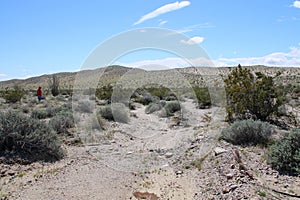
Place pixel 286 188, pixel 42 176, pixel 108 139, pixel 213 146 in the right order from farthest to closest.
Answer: pixel 108 139 → pixel 213 146 → pixel 42 176 → pixel 286 188

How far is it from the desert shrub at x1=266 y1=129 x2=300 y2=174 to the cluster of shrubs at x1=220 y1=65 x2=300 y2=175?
0.03 metres

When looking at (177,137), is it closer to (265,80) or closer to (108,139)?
(108,139)

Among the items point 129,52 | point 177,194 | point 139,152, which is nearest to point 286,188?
point 177,194

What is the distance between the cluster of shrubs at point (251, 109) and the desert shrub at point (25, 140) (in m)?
5.45

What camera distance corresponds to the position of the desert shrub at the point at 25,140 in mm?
7508

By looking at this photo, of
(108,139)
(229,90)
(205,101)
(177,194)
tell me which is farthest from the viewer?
(205,101)

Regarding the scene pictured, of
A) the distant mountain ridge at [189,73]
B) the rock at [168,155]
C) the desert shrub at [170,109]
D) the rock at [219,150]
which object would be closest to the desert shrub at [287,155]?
the rock at [219,150]

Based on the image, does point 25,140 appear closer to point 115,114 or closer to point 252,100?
point 115,114

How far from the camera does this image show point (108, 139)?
11.0 meters

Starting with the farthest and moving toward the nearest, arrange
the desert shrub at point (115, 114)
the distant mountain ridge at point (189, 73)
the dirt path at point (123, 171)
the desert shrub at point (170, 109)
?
1. the distant mountain ridge at point (189, 73)
2. the desert shrub at point (170, 109)
3. the desert shrub at point (115, 114)
4. the dirt path at point (123, 171)

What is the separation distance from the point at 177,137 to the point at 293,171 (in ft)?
18.7

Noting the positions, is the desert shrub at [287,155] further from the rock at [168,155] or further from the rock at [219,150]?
the rock at [168,155]

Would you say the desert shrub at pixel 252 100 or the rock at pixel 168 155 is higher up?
the desert shrub at pixel 252 100

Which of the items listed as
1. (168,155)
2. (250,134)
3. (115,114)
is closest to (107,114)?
(115,114)
